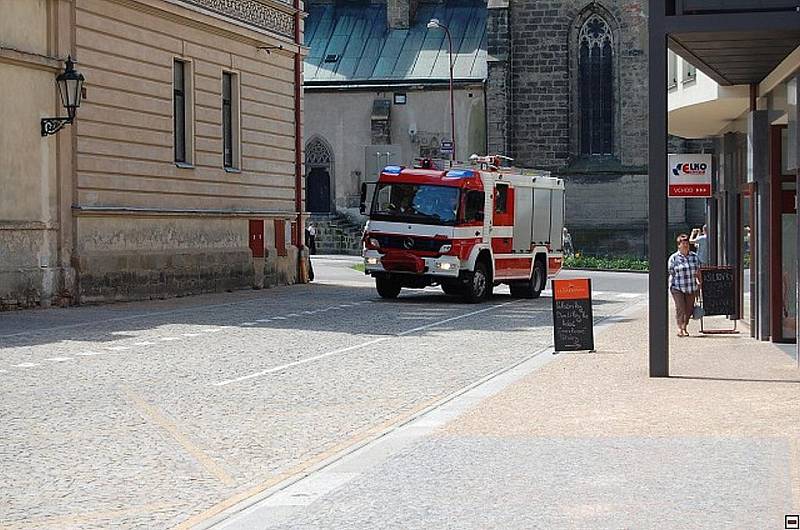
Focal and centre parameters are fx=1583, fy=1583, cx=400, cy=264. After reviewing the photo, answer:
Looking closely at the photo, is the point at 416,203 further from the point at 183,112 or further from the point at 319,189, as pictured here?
the point at 319,189

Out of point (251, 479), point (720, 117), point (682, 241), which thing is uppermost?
point (720, 117)

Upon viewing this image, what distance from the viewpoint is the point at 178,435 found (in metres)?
12.1

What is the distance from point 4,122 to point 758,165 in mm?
13188

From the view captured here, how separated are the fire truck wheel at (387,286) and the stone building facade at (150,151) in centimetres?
411

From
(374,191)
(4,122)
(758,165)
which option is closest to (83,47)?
(4,122)

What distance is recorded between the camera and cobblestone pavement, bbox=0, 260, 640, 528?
9680mm

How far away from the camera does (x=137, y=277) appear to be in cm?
3117

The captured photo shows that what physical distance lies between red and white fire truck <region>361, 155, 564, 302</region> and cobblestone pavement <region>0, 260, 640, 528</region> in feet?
5.74

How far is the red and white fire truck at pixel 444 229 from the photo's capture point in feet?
103

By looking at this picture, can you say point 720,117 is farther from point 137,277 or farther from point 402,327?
point 137,277

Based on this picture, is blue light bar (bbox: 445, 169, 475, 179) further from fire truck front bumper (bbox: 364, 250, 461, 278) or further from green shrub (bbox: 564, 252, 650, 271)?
green shrub (bbox: 564, 252, 650, 271)

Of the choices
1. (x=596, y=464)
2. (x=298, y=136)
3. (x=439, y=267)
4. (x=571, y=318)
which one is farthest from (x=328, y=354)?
(x=298, y=136)

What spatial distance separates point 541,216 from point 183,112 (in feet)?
27.0

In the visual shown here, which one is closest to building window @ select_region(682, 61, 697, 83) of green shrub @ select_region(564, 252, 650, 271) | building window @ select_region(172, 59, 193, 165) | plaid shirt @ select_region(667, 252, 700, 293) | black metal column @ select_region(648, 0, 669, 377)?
plaid shirt @ select_region(667, 252, 700, 293)
